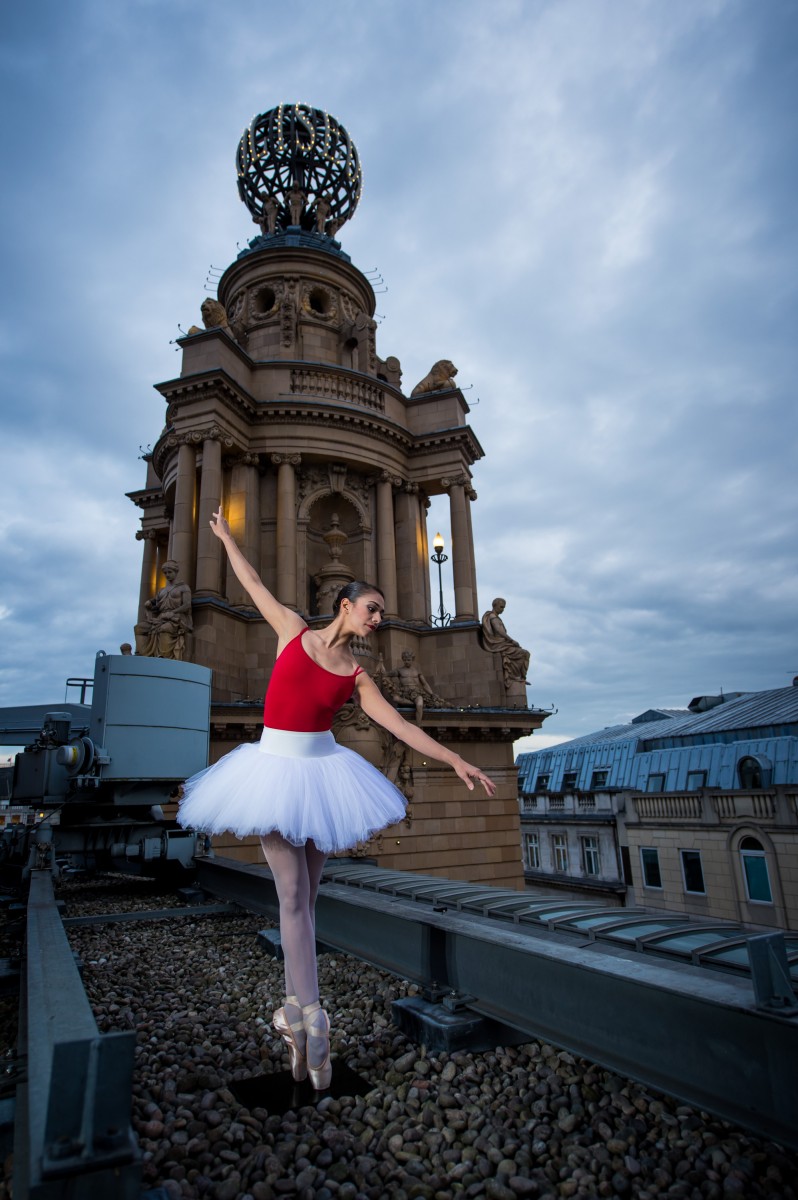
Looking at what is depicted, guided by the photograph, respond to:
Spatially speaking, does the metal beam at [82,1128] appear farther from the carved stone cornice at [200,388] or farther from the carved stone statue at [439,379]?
the carved stone statue at [439,379]

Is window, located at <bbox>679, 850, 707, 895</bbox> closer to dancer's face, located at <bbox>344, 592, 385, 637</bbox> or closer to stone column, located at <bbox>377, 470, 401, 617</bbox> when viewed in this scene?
stone column, located at <bbox>377, 470, 401, 617</bbox>

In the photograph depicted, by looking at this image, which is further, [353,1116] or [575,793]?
[575,793]

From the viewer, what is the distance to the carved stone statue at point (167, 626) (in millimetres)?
16734

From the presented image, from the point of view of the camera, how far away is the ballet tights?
9.73 feet

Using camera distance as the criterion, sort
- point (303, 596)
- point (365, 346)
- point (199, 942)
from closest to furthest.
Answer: point (199, 942) < point (303, 596) < point (365, 346)

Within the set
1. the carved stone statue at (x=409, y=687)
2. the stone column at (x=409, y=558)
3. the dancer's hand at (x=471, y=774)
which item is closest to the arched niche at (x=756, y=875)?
the carved stone statue at (x=409, y=687)

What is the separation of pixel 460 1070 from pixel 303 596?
64.0 ft

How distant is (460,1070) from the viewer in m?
3.04

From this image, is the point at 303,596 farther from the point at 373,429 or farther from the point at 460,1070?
the point at 460,1070

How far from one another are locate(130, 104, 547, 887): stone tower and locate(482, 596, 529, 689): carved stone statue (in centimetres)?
23

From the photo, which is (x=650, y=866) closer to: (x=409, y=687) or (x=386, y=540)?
(x=409, y=687)

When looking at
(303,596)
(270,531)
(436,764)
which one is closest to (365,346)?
(270,531)

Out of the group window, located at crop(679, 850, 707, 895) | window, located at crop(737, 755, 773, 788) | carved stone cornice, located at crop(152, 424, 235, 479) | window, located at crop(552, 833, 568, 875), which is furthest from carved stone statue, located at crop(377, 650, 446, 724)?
window, located at crop(552, 833, 568, 875)

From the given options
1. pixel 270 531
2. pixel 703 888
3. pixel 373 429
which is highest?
pixel 373 429
